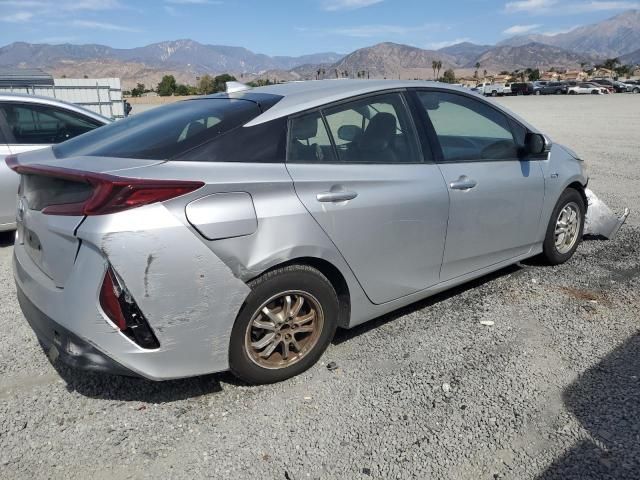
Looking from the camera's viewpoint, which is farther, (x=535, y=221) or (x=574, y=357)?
(x=535, y=221)

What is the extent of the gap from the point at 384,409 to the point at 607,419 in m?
1.12

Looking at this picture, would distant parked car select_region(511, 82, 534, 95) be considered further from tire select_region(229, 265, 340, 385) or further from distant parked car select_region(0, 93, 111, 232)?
tire select_region(229, 265, 340, 385)

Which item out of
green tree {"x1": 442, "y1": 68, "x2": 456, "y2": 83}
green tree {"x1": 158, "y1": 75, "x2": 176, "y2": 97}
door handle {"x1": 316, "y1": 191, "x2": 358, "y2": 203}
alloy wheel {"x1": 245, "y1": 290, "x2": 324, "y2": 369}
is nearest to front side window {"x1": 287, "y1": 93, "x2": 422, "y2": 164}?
door handle {"x1": 316, "y1": 191, "x2": 358, "y2": 203}

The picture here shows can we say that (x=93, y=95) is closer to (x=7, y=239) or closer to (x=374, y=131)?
(x=7, y=239)

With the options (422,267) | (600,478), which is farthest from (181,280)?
(600,478)

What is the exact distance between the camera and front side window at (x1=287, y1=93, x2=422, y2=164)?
2.95 meters

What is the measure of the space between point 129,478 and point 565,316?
3.07 m

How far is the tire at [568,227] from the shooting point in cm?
450

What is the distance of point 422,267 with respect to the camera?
3451 mm

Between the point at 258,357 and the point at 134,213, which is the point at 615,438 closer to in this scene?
the point at 258,357

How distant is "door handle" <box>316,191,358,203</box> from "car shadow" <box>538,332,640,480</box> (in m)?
1.60

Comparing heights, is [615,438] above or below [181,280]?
below

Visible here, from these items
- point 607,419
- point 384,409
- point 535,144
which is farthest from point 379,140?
point 607,419

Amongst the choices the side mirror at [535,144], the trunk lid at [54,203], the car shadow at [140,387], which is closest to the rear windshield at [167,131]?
the trunk lid at [54,203]
